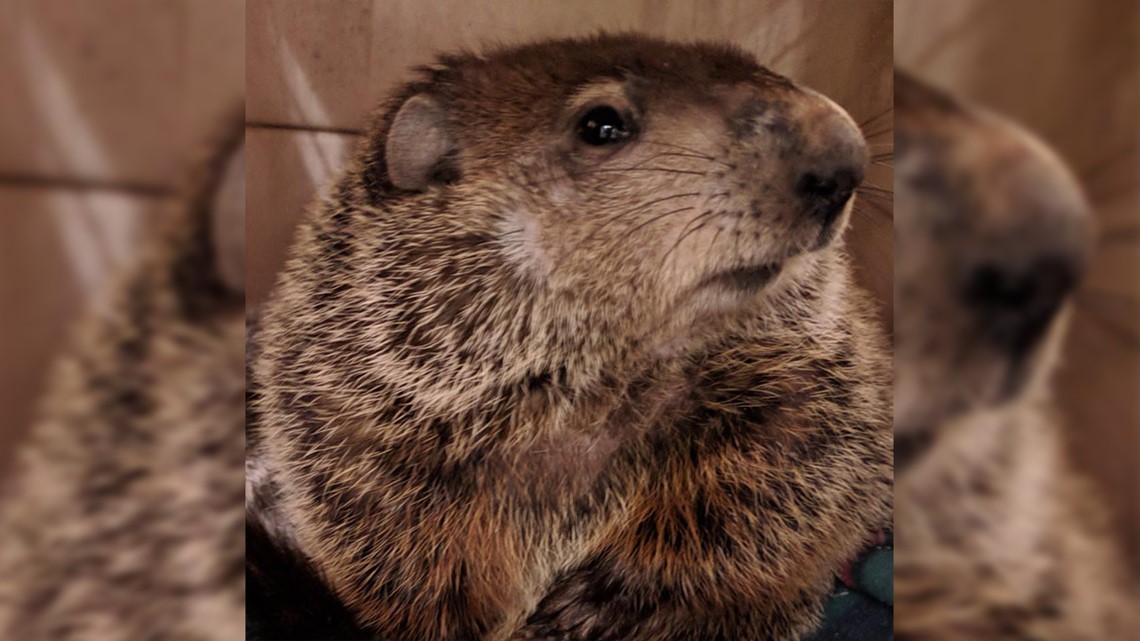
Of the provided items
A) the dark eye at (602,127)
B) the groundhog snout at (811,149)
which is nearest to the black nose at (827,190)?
the groundhog snout at (811,149)

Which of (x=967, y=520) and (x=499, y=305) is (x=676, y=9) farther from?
(x=967, y=520)

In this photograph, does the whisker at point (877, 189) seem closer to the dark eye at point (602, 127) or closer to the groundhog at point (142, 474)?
the dark eye at point (602, 127)

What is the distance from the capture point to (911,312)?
3.82 feet

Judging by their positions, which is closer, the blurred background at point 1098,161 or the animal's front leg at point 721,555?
the blurred background at point 1098,161

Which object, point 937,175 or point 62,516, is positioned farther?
point 62,516

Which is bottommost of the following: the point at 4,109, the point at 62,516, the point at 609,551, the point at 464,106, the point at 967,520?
the point at 62,516

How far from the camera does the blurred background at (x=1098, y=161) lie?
1050mm

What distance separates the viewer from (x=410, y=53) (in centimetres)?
124

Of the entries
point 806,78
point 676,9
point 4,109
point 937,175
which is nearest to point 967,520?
point 937,175

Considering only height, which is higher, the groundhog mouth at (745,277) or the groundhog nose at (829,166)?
the groundhog nose at (829,166)

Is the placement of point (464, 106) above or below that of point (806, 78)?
below

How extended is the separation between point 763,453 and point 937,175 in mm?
446

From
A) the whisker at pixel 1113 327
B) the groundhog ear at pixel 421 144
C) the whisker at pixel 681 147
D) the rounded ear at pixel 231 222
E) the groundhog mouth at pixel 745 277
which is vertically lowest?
the rounded ear at pixel 231 222

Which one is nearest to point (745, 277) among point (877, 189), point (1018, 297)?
point (877, 189)
